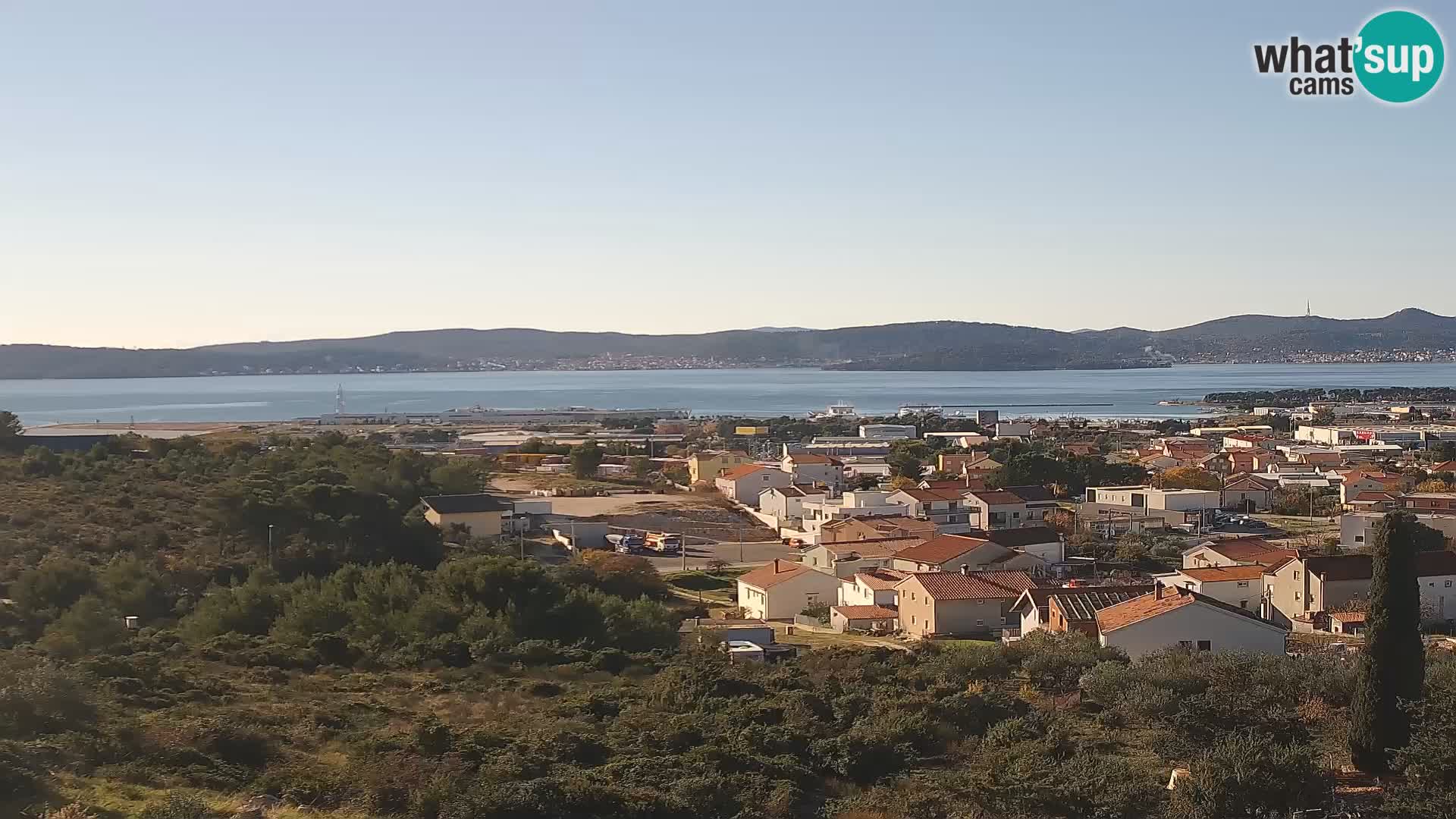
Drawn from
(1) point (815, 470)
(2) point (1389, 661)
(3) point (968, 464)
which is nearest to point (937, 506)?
(1) point (815, 470)

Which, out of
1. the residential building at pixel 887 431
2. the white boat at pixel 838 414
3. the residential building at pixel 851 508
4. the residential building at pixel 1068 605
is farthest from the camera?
the white boat at pixel 838 414

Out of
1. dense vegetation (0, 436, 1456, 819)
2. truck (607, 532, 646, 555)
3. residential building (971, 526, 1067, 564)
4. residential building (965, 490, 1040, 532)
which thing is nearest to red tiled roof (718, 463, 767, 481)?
residential building (965, 490, 1040, 532)

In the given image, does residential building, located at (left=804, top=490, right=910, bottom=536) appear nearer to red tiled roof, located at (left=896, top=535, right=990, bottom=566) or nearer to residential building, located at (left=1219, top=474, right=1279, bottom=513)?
red tiled roof, located at (left=896, top=535, right=990, bottom=566)

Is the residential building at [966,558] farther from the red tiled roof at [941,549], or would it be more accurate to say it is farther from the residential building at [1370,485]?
the residential building at [1370,485]

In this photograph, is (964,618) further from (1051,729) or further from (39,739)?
(39,739)

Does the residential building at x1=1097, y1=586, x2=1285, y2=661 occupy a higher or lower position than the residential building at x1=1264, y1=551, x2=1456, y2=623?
higher

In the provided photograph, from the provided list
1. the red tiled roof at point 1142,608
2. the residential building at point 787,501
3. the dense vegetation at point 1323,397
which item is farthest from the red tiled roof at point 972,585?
the dense vegetation at point 1323,397
